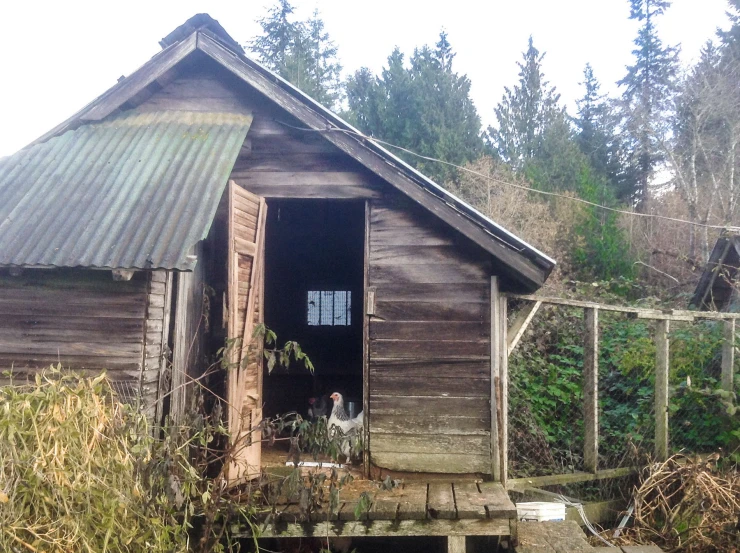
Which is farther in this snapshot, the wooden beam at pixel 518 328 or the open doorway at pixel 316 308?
the open doorway at pixel 316 308

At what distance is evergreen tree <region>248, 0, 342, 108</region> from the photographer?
2862 centimetres

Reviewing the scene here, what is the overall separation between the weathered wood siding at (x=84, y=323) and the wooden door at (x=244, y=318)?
65 centimetres

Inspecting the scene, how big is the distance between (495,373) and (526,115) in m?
23.6

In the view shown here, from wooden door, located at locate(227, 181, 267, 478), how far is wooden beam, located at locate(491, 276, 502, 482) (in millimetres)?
2158

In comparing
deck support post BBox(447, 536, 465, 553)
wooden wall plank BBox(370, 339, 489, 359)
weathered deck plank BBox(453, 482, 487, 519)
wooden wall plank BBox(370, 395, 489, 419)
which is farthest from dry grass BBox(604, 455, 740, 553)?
wooden wall plank BBox(370, 339, 489, 359)

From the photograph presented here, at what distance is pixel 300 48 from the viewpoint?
28.9 m

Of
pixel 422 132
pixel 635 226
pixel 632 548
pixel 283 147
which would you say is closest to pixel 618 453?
pixel 632 548

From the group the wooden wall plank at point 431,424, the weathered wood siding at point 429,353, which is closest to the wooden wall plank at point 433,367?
the weathered wood siding at point 429,353

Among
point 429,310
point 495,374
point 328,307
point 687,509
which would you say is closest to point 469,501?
point 495,374

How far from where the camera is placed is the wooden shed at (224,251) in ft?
16.4

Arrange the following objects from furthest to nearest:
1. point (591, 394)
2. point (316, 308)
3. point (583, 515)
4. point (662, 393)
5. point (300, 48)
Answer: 1. point (300, 48)
2. point (316, 308)
3. point (662, 393)
4. point (591, 394)
5. point (583, 515)

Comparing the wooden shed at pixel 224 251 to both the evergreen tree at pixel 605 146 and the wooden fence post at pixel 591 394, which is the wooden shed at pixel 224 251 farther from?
the evergreen tree at pixel 605 146

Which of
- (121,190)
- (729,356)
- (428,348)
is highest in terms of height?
(121,190)

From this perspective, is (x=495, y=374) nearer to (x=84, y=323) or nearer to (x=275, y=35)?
(x=84, y=323)
